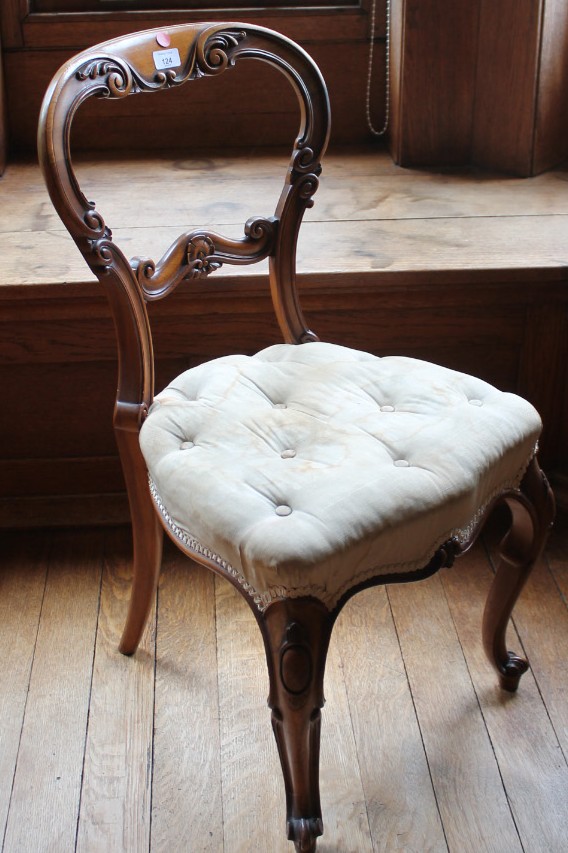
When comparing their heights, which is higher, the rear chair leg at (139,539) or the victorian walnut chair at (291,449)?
the victorian walnut chair at (291,449)

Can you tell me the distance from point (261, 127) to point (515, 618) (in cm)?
113

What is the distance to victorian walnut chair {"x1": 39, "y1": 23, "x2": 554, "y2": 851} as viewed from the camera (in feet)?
3.12

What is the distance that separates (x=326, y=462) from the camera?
3.41 ft

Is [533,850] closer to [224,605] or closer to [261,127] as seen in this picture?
[224,605]

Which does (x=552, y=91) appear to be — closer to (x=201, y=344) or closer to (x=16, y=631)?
(x=201, y=344)

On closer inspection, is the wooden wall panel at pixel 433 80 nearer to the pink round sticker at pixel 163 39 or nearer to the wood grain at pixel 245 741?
the pink round sticker at pixel 163 39

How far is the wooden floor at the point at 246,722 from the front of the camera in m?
1.16

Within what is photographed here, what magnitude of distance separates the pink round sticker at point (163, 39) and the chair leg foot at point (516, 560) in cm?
66

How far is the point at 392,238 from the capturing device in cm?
160

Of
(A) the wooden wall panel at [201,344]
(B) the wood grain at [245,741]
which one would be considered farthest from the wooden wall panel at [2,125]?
(B) the wood grain at [245,741]

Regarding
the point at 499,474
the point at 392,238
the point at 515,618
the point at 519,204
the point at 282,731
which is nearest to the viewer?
the point at 282,731

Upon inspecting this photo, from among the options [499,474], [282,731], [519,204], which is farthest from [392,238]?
[282,731]

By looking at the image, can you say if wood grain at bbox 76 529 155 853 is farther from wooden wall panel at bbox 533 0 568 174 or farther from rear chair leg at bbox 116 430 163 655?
wooden wall panel at bbox 533 0 568 174

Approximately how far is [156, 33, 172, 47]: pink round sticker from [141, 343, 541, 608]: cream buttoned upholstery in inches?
15.3
